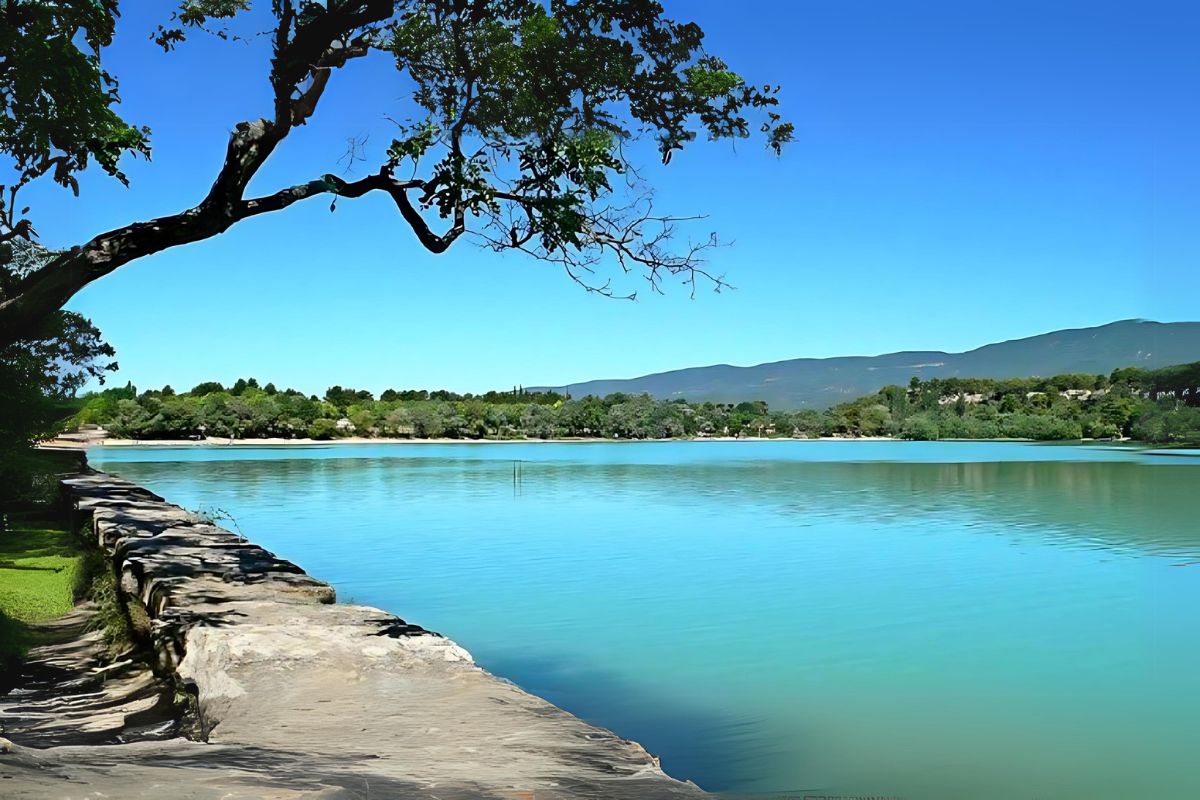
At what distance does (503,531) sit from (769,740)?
487 inches

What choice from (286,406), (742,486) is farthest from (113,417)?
(742,486)

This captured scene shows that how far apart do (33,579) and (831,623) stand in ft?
24.7

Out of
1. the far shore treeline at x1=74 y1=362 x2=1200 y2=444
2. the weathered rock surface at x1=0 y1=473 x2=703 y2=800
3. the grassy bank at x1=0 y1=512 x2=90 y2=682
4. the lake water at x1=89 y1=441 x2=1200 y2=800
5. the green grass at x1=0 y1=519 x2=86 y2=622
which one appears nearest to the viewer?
the weathered rock surface at x1=0 y1=473 x2=703 y2=800

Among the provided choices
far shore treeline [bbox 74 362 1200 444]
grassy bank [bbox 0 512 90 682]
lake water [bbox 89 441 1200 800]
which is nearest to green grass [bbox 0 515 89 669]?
grassy bank [bbox 0 512 90 682]

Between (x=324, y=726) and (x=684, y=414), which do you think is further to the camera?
(x=684, y=414)

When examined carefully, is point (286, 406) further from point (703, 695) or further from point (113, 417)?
point (703, 695)

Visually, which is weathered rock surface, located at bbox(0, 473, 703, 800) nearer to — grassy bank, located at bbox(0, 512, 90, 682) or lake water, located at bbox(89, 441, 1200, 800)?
grassy bank, located at bbox(0, 512, 90, 682)

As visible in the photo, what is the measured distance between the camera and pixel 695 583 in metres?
12.2

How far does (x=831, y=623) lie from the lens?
9.69 m

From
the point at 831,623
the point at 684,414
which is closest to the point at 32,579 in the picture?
the point at 831,623

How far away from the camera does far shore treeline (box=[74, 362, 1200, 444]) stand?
75250 mm

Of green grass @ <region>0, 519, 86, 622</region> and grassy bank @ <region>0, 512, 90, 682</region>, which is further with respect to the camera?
green grass @ <region>0, 519, 86, 622</region>

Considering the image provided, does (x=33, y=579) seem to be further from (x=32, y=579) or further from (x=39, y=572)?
(x=39, y=572)

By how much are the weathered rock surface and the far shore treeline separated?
196 ft
